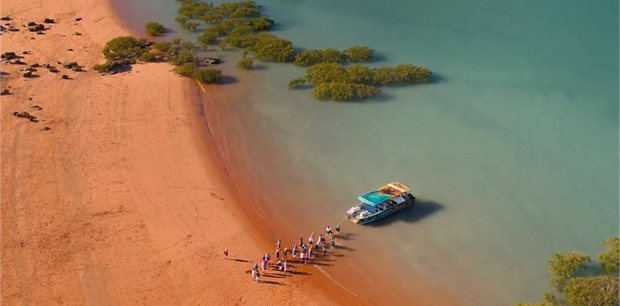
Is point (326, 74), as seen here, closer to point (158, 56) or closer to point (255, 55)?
point (255, 55)

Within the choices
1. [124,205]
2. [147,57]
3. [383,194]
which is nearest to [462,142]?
[383,194]

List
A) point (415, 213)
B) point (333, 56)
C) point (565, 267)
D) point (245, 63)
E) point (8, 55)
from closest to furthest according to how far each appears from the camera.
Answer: point (565, 267)
point (415, 213)
point (245, 63)
point (8, 55)
point (333, 56)

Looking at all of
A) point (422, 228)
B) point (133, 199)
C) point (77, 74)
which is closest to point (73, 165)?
point (133, 199)

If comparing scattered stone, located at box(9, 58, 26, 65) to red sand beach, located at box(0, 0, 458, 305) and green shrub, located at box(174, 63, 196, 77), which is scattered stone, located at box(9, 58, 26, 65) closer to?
red sand beach, located at box(0, 0, 458, 305)

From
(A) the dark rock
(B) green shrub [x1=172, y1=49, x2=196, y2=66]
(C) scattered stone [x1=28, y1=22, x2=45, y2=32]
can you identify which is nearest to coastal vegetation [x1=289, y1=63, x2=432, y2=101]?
(B) green shrub [x1=172, y1=49, x2=196, y2=66]

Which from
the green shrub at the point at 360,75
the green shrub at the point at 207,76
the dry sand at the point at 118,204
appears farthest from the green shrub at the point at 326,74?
the dry sand at the point at 118,204

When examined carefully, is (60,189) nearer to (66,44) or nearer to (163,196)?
(163,196)
